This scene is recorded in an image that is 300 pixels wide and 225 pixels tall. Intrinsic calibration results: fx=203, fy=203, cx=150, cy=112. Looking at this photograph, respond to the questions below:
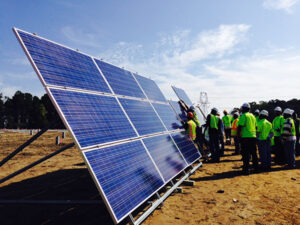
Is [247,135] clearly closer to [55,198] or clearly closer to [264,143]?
[264,143]

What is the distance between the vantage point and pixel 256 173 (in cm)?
832

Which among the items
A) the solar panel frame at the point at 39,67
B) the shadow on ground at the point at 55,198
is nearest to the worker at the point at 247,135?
the solar panel frame at the point at 39,67

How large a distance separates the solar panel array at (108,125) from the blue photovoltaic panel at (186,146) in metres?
0.65

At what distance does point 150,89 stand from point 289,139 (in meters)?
6.59

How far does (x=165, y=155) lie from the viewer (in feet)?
20.0

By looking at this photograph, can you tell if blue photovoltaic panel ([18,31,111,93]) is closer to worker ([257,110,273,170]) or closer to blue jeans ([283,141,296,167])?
worker ([257,110,273,170])

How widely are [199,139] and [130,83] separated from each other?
5838 millimetres

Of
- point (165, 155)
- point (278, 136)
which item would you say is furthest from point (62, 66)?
point (278, 136)

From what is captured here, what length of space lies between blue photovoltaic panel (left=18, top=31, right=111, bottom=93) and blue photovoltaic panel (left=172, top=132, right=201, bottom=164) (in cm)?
355

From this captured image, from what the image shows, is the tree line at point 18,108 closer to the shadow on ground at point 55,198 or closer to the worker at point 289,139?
the shadow on ground at point 55,198

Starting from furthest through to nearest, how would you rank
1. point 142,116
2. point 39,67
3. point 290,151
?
point 290,151 → point 142,116 → point 39,67

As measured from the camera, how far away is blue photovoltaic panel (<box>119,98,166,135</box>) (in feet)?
18.8

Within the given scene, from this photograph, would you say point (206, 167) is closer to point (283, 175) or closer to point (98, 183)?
point (283, 175)

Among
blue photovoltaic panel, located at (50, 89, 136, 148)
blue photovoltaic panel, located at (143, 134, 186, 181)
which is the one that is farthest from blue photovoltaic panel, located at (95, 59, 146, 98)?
blue photovoltaic panel, located at (143, 134, 186, 181)
